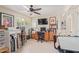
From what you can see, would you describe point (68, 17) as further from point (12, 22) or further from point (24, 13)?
point (12, 22)

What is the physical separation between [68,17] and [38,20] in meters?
1.28

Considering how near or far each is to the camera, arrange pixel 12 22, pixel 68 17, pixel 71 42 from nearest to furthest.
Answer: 1. pixel 71 42
2. pixel 68 17
3. pixel 12 22

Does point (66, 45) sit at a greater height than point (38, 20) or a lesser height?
lesser

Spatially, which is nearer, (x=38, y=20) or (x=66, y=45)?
(x=66, y=45)

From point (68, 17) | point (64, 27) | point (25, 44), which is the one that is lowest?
point (25, 44)
